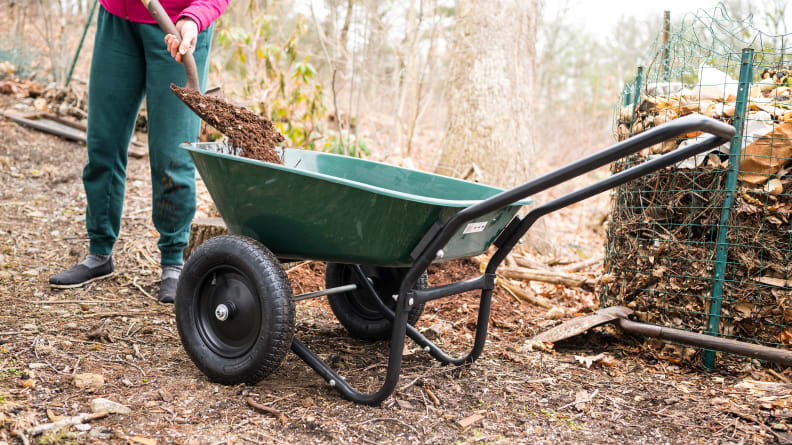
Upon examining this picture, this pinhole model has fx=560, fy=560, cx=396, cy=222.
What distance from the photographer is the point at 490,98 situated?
4469 millimetres

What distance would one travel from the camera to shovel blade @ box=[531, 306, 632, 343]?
8.21 ft

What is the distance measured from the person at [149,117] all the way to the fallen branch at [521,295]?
178 centimetres

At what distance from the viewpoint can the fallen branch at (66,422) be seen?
141 centimetres

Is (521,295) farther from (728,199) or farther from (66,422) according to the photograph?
(66,422)

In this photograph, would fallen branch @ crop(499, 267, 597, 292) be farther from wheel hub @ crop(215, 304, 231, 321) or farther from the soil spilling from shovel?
wheel hub @ crop(215, 304, 231, 321)

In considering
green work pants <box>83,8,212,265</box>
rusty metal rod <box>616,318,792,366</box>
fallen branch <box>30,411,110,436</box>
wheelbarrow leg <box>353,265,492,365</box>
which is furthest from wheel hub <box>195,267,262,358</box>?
rusty metal rod <box>616,318,792,366</box>

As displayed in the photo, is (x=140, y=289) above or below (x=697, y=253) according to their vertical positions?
below

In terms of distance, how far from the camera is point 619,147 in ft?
4.24

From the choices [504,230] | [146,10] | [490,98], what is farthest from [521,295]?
[146,10]

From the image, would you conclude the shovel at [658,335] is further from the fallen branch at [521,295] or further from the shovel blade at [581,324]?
the fallen branch at [521,295]

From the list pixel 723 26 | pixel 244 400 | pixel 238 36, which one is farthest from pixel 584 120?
pixel 244 400

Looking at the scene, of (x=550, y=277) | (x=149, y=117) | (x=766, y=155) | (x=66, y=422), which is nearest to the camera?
(x=66, y=422)

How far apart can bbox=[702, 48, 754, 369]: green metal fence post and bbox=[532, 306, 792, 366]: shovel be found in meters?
0.11

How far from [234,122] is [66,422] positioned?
41.4 inches
